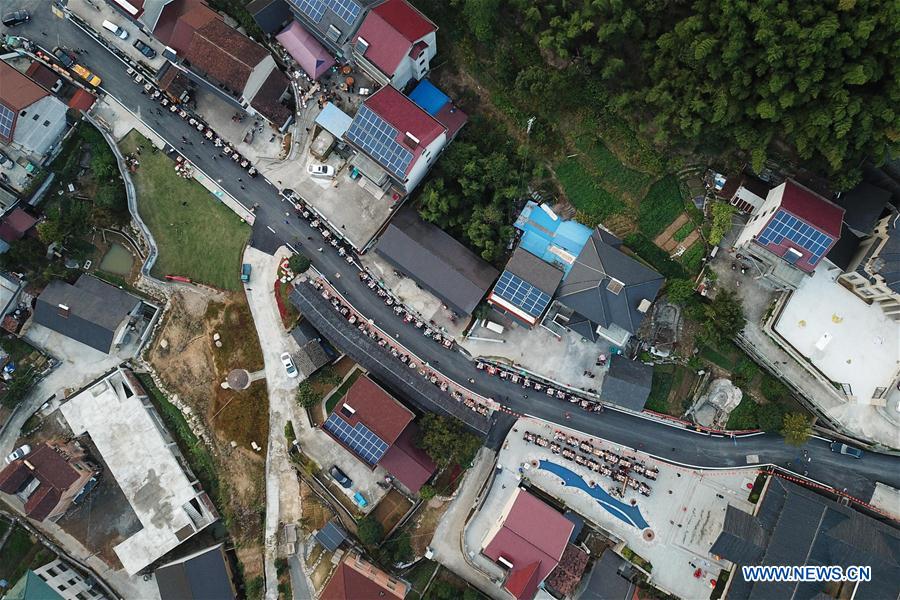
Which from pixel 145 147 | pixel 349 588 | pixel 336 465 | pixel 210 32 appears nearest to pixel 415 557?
pixel 349 588

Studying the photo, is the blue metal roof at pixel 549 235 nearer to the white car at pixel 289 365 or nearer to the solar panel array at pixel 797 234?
the solar panel array at pixel 797 234

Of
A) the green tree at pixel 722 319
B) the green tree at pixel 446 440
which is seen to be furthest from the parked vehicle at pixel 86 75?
the green tree at pixel 722 319

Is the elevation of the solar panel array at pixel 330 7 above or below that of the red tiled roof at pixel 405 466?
above

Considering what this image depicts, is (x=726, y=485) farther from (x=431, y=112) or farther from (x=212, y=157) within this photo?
(x=212, y=157)

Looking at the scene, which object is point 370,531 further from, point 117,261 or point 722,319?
point 117,261

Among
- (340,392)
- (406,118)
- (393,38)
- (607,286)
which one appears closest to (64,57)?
(393,38)
